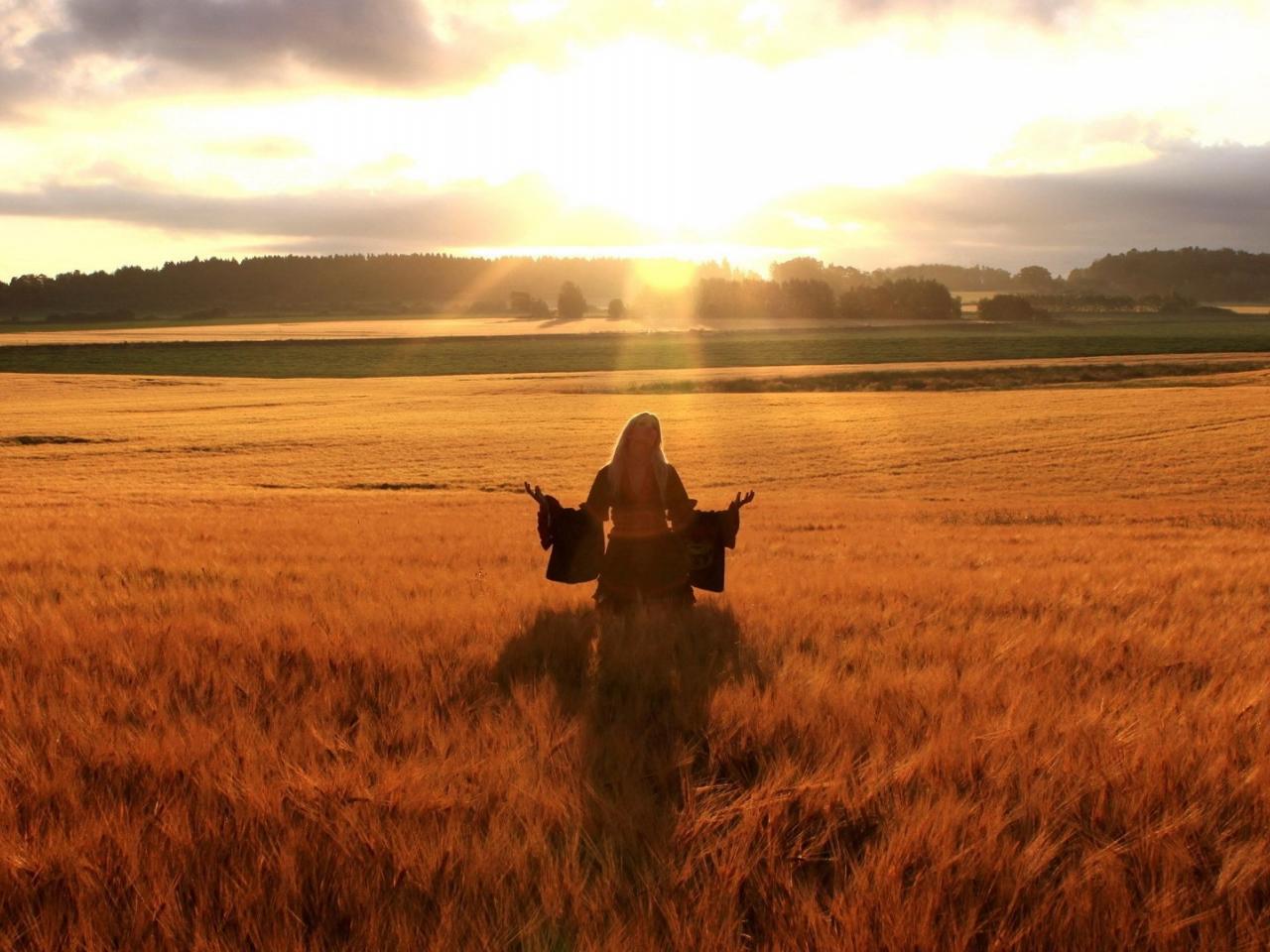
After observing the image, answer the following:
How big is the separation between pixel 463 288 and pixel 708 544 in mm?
184365

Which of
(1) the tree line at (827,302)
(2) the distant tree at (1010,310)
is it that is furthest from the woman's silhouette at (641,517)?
(2) the distant tree at (1010,310)

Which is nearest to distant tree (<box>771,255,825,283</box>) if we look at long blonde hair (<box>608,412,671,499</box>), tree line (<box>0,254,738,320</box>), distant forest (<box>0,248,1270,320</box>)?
distant forest (<box>0,248,1270,320</box>)

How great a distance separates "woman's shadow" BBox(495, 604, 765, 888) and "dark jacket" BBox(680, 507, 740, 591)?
54 centimetres

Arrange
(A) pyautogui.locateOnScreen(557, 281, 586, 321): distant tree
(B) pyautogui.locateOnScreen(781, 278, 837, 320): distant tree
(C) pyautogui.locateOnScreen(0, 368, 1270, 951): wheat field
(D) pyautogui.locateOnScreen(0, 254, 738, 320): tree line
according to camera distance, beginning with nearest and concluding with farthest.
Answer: (C) pyautogui.locateOnScreen(0, 368, 1270, 951): wheat field → (B) pyautogui.locateOnScreen(781, 278, 837, 320): distant tree → (A) pyautogui.locateOnScreen(557, 281, 586, 321): distant tree → (D) pyautogui.locateOnScreen(0, 254, 738, 320): tree line

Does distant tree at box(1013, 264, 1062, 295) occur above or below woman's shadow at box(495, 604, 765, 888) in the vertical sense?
above

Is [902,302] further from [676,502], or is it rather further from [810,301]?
[676,502]

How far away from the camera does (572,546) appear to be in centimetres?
626

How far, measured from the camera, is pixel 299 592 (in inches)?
230

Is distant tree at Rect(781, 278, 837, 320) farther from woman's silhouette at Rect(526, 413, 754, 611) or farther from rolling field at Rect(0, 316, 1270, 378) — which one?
woman's silhouette at Rect(526, 413, 754, 611)

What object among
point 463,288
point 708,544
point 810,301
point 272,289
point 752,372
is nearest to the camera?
point 708,544

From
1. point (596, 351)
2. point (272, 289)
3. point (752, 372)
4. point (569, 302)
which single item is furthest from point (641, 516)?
point (272, 289)

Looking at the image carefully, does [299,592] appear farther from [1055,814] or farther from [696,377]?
[696,377]

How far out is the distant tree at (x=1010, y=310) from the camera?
112 metres

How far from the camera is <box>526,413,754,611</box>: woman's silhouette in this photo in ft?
20.3
